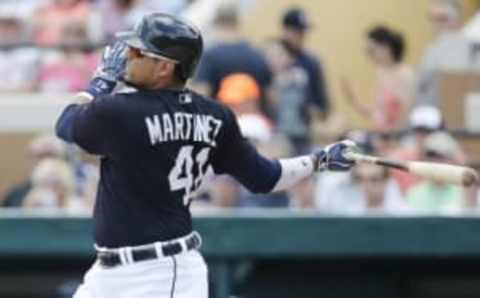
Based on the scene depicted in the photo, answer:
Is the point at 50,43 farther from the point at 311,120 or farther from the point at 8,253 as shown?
the point at 8,253

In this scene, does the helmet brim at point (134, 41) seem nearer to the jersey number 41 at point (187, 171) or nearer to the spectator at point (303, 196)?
the jersey number 41 at point (187, 171)

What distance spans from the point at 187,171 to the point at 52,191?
3328 mm

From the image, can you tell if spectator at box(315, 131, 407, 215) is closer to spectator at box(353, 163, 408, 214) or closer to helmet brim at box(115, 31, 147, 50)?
spectator at box(353, 163, 408, 214)

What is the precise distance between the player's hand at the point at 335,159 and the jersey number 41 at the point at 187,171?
0.53 meters

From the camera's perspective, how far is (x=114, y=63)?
259 inches

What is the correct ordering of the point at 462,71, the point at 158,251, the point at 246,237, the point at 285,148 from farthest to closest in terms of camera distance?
the point at 462,71
the point at 285,148
the point at 246,237
the point at 158,251

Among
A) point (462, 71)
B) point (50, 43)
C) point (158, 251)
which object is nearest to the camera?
point (158, 251)

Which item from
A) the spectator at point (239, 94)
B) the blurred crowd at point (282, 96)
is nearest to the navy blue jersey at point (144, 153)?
the blurred crowd at point (282, 96)

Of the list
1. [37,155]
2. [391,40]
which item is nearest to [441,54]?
[391,40]

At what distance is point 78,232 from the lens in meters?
8.58

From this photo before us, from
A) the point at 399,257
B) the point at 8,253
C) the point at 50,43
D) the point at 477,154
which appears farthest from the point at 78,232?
the point at 50,43

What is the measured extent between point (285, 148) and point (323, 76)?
4.70ft

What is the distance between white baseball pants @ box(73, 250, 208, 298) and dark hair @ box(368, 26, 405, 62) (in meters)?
4.87

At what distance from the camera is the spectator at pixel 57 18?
484 inches
